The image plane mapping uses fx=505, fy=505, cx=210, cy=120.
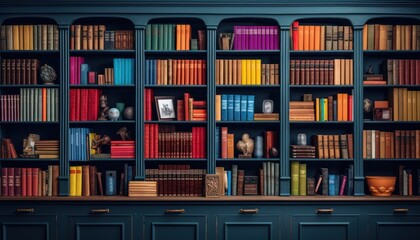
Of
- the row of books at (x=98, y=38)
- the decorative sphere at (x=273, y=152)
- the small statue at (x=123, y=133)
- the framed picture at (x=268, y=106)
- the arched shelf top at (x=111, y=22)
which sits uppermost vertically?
the arched shelf top at (x=111, y=22)

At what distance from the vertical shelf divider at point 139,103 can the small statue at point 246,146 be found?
107 cm

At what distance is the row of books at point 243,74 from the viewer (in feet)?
18.1

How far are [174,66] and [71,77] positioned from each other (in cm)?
113

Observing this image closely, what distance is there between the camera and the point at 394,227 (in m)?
5.36

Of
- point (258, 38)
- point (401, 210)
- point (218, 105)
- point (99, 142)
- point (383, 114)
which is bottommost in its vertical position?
point (401, 210)

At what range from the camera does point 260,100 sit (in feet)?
19.1

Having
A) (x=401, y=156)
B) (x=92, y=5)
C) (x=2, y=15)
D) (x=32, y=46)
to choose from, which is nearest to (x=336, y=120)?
(x=401, y=156)

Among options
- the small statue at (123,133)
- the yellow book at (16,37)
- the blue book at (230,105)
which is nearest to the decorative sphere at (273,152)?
the blue book at (230,105)

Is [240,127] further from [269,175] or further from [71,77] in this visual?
[71,77]

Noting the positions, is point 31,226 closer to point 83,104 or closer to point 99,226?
point 99,226

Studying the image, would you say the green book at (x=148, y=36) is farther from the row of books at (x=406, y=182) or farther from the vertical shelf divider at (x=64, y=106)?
the row of books at (x=406, y=182)

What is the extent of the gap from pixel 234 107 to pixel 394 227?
2124 millimetres

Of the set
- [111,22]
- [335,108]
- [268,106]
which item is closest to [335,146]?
[335,108]

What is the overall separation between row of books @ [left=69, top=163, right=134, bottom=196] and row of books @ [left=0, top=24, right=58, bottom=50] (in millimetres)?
1374
